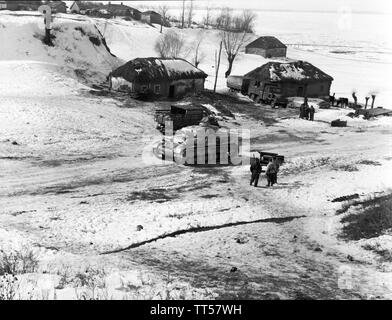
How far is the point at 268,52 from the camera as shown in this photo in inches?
3118

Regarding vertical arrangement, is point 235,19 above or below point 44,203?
above

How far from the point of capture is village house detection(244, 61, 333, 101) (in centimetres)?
4441

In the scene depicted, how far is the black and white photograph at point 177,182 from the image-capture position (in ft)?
32.0

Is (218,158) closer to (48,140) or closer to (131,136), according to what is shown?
(131,136)

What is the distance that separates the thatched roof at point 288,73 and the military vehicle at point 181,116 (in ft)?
50.9

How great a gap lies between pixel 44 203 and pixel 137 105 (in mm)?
20335

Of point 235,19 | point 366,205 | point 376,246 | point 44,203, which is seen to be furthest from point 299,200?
point 235,19

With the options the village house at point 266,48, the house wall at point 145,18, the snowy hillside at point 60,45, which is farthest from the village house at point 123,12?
the snowy hillside at point 60,45

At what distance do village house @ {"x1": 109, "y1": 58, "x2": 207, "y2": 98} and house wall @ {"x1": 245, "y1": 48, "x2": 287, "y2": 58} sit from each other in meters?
39.3

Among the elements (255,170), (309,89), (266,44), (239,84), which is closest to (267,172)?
(255,170)

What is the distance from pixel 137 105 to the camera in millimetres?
35750

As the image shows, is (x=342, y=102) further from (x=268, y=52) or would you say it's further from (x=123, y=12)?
(x=123, y=12)

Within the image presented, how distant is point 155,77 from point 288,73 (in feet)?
48.7

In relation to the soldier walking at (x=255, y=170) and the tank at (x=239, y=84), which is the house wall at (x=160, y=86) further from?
the soldier walking at (x=255, y=170)
